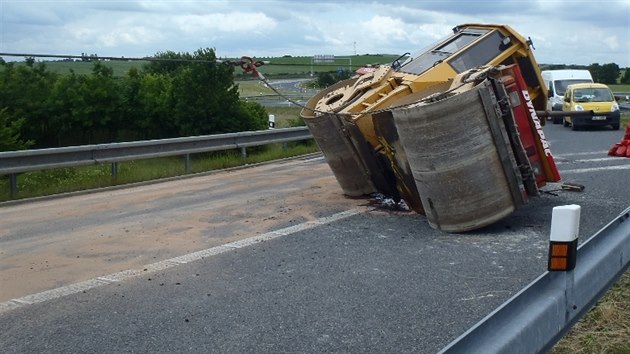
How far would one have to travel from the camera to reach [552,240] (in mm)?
3857

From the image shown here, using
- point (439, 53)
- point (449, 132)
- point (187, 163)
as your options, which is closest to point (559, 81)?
point (187, 163)

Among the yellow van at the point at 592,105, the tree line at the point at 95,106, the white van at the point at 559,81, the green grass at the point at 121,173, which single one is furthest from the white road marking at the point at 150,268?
the white van at the point at 559,81

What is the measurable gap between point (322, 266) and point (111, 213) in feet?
14.5

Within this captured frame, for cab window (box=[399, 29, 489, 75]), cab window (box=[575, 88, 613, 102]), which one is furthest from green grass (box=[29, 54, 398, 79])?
cab window (box=[575, 88, 613, 102])

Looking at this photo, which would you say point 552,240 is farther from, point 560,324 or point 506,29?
point 506,29

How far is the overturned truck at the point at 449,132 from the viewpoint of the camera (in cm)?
829

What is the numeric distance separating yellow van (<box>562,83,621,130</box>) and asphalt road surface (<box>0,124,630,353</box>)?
15.8 metres

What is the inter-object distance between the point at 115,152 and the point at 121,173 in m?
0.46

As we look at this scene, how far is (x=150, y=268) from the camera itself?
24.3 ft

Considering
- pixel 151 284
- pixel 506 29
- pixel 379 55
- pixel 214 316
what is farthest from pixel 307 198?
pixel 379 55

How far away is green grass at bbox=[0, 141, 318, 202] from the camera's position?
1326 centimetres

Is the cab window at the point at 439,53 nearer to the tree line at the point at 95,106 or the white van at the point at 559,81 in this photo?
the tree line at the point at 95,106

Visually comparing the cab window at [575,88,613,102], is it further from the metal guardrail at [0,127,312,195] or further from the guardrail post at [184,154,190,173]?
the guardrail post at [184,154,190,173]

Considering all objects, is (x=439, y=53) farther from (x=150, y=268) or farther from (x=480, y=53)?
(x=150, y=268)
